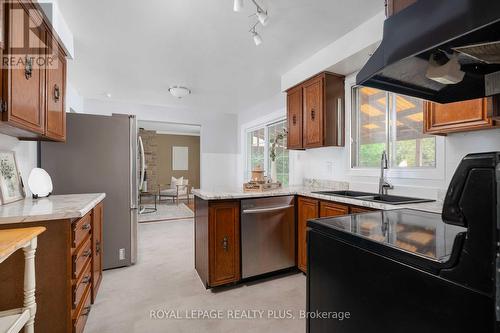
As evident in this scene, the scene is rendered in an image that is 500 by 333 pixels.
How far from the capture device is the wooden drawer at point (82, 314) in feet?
4.71

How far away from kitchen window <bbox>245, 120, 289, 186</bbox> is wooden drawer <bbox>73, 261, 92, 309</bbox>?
268cm

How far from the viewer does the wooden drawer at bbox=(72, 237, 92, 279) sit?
1.43 meters

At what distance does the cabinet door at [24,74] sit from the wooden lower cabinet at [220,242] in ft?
4.56

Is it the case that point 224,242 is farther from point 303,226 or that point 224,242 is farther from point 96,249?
point 96,249

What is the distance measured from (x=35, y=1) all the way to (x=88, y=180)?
63.1 inches

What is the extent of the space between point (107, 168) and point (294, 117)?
7.59 ft

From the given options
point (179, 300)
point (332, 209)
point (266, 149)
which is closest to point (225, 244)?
point (179, 300)

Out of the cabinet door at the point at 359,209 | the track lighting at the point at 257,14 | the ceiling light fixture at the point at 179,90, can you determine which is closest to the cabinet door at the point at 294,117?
the track lighting at the point at 257,14

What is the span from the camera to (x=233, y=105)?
4941 millimetres

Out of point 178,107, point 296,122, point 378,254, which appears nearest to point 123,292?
point 378,254

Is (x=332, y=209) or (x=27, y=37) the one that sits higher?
(x=27, y=37)

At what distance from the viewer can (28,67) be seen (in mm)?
1479

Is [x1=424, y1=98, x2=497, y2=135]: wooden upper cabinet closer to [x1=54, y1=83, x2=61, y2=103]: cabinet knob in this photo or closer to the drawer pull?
the drawer pull

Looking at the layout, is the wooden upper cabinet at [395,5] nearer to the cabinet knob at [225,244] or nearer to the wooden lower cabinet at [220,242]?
the wooden lower cabinet at [220,242]
